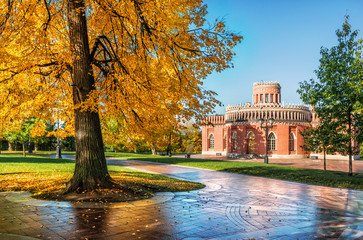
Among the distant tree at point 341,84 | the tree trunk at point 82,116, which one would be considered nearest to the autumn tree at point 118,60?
the tree trunk at point 82,116

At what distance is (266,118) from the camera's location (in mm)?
45094

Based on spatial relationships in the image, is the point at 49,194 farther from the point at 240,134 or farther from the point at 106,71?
the point at 240,134

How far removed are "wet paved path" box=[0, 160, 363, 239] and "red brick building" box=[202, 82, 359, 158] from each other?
1484 inches

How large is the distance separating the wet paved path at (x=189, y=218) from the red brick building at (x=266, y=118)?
37.7m

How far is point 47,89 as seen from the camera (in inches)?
436

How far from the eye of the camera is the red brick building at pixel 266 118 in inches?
1809

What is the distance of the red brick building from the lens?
→ 45938 millimetres

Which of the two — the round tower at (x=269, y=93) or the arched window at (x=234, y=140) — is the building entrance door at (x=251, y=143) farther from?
the round tower at (x=269, y=93)

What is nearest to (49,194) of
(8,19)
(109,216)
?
(109,216)

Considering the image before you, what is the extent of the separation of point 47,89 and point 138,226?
7464mm

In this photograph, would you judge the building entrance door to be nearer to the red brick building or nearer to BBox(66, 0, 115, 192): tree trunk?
the red brick building

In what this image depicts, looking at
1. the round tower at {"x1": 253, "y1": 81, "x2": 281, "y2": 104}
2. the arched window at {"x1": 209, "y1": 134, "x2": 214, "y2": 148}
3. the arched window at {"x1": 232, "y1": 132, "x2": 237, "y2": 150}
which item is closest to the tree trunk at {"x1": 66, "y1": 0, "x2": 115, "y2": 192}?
the arched window at {"x1": 232, "y1": 132, "x2": 237, "y2": 150}

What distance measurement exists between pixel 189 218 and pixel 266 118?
40.6m

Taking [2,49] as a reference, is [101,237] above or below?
below
